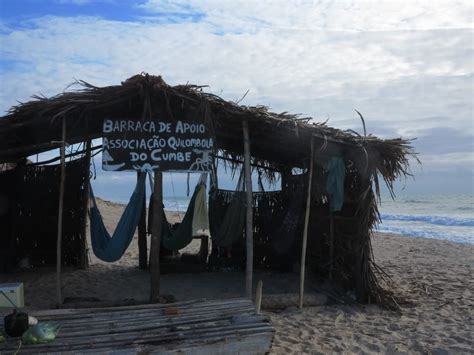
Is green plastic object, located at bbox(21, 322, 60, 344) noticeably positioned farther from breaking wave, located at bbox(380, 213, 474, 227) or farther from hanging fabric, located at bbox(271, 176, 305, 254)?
breaking wave, located at bbox(380, 213, 474, 227)

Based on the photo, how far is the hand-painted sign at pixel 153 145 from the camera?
436 cm

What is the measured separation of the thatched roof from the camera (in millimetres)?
4305

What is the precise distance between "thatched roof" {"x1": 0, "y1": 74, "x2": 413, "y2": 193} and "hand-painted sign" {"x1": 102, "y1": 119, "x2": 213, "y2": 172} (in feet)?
0.52

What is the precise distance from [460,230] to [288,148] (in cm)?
1539

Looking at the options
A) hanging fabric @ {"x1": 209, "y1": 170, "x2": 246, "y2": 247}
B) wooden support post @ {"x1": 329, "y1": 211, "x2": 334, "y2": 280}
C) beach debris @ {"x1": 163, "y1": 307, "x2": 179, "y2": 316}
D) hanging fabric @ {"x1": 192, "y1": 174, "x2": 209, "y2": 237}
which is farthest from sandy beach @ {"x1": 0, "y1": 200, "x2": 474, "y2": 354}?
beach debris @ {"x1": 163, "y1": 307, "x2": 179, "y2": 316}

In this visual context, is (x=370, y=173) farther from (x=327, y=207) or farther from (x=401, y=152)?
Result: (x=327, y=207)

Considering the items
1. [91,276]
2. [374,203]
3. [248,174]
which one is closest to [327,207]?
[374,203]

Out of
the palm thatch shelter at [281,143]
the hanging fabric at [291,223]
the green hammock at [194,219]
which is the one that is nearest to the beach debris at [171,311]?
the palm thatch shelter at [281,143]

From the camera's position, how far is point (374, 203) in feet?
17.3

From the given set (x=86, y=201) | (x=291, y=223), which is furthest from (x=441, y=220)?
(x=86, y=201)

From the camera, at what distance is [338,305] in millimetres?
5176

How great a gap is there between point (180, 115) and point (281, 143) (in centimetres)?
135

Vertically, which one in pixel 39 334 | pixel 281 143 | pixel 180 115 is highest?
pixel 180 115

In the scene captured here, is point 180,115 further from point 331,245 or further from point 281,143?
point 331,245
